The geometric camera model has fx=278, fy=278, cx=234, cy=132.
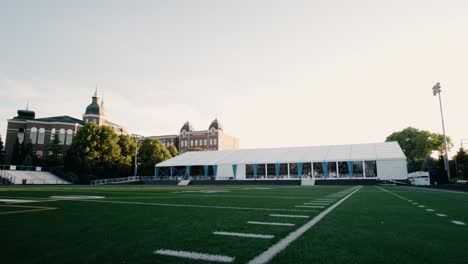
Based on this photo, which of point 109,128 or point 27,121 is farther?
point 27,121

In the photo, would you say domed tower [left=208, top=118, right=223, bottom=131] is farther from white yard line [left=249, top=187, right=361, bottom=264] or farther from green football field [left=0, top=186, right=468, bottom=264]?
white yard line [left=249, top=187, right=361, bottom=264]

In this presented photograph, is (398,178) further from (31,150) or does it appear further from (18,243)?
(31,150)

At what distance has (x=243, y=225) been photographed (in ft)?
10.8

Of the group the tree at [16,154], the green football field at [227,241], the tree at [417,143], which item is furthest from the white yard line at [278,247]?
the tree at [16,154]

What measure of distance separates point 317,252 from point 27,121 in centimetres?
7709

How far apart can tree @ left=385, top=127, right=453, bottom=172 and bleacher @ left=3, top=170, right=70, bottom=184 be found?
193 ft

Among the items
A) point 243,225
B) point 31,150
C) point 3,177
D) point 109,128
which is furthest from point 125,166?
point 243,225

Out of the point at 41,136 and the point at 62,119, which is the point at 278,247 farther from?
the point at 62,119

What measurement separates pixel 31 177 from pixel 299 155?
3485 cm

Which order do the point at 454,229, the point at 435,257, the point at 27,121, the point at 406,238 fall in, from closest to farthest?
the point at 435,257
the point at 406,238
the point at 454,229
the point at 27,121

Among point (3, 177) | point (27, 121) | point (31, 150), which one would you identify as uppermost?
point (27, 121)

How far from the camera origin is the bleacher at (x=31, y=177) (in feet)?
112

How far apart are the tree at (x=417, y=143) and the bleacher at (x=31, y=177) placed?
58890 millimetres

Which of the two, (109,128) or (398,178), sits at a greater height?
(109,128)
